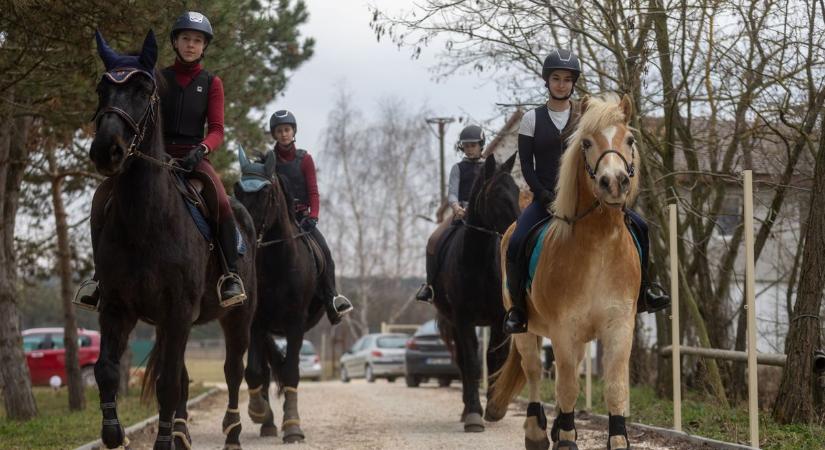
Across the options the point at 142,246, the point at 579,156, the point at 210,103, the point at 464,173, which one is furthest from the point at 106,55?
the point at 464,173

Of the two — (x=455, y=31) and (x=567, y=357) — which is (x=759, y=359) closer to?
(x=567, y=357)

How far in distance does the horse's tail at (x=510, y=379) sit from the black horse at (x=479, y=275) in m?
1.67

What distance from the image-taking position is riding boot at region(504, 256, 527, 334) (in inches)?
356

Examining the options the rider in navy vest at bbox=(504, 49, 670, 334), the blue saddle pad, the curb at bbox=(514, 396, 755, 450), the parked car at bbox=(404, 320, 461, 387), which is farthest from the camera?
the parked car at bbox=(404, 320, 461, 387)

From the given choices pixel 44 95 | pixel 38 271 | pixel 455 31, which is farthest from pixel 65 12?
pixel 38 271

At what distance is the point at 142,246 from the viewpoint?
317 inches

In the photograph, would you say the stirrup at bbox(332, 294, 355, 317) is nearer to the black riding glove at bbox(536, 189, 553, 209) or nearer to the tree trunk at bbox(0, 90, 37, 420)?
the black riding glove at bbox(536, 189, 553, 209)

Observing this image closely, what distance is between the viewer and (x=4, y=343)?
15.6 metres

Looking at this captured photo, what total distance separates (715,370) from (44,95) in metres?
9.44

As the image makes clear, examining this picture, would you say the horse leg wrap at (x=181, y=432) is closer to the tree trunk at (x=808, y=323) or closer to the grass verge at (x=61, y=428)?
the grass verge at (x=61, y=428)

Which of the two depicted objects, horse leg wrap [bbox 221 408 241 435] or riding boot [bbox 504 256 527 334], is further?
horse leg wrap [bbox 221 408 241 435]

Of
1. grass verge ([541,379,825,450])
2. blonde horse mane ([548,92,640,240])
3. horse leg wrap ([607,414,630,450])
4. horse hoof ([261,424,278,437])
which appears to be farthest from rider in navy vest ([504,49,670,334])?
horse hoof ([261,424,278,437])

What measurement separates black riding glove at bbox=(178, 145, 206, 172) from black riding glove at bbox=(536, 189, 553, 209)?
8.83ft

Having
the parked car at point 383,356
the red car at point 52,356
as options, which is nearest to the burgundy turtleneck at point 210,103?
the red car at point 52,356
